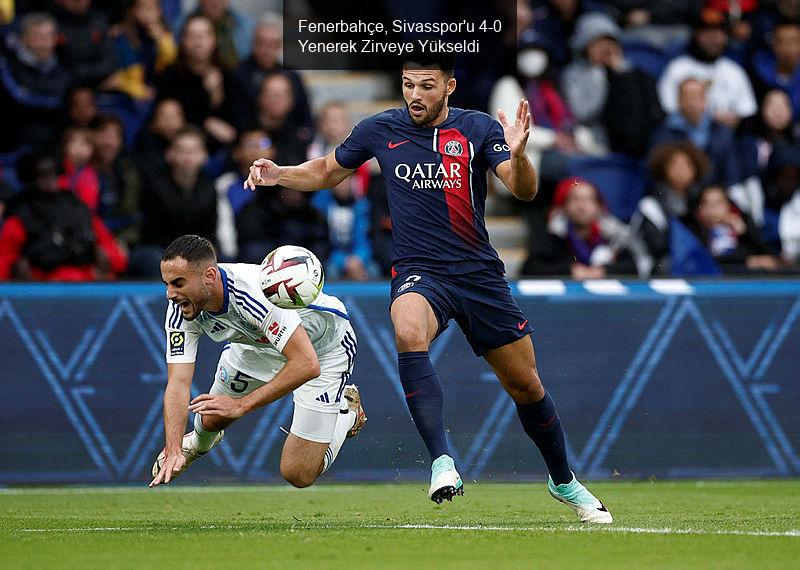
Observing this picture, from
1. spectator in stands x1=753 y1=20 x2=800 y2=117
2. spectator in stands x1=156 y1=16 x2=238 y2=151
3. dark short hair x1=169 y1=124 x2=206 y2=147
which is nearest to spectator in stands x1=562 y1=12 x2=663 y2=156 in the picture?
spectator in stands x1=753 y1=20 x2=800 y2=117

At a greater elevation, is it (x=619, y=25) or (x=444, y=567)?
(x=619, y=25)

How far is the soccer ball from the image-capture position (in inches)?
336

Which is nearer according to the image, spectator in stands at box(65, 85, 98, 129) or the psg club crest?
the psg club crest

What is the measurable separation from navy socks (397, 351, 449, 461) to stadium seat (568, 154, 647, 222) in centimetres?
698

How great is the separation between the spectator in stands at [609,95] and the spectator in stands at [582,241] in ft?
6.09

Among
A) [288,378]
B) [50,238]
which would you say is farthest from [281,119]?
[288,378]

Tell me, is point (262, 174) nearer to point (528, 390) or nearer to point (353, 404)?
point (353, 404)

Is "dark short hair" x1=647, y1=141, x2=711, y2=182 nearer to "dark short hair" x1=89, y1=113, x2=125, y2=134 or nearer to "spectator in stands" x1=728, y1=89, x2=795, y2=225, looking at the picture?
"spectator in stands" x1=728, y1=89, x2=795, y2=225

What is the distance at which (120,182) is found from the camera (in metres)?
13.9

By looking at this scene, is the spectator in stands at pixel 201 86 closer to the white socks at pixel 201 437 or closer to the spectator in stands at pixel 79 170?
the spectator in stands at pixel 79 170

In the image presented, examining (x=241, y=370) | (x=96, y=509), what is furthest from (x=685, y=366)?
(x=96, y=509)

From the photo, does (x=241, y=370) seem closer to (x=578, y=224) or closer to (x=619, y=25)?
(x=578, y=224)

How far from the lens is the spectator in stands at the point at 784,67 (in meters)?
16.5

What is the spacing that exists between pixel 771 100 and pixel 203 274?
31.6ft
